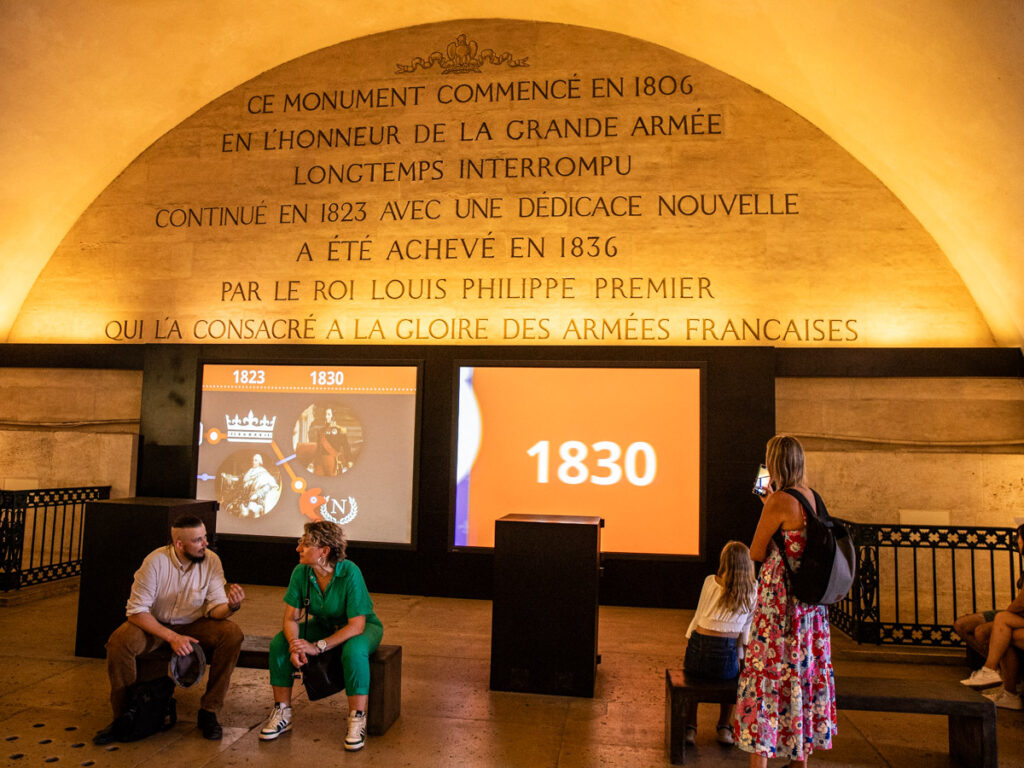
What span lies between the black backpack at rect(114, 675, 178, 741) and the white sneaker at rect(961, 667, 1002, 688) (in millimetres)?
5178

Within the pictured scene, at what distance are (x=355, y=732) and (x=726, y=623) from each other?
82.6 inches

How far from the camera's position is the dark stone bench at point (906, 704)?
12.6ft

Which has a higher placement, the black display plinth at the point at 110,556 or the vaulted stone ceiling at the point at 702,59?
the vaulted stone ceiling at the point at 702,59

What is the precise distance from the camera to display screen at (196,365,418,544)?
27.2 feet

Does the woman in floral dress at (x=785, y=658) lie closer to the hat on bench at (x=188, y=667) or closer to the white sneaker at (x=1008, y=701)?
the white sneaker at (x=1008, y=701)

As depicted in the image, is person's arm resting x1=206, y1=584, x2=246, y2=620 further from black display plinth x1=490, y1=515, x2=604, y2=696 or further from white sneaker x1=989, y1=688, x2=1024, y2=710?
white sneaker x1=989, y1=688, x2=1024, y2=710

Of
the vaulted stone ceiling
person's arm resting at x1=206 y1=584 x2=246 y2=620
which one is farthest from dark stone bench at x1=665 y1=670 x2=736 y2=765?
the vaulted stone ceiling

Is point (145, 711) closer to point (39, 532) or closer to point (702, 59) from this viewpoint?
point (39, 532)

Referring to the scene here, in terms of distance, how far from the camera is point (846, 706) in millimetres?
3910

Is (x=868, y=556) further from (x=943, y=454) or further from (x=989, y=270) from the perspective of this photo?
(x=989, y=270)

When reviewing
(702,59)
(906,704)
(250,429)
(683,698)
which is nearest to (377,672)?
(683,698)

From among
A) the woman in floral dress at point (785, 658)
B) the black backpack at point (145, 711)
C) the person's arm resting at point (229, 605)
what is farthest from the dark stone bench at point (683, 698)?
the black backpack at point (145, 711)

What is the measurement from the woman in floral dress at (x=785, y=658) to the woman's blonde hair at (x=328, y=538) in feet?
7.40

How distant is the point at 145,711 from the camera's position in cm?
419
